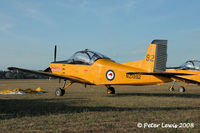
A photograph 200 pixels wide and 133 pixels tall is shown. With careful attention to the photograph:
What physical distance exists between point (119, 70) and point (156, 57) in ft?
7.20

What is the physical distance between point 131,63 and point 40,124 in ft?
29.9

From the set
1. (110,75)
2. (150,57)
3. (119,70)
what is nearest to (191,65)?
(150,57)

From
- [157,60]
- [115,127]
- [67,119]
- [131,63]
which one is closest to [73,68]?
[131,63]

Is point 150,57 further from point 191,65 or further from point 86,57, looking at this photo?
point 191,65

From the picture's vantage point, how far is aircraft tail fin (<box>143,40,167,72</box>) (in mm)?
12172

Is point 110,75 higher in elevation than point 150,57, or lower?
lower

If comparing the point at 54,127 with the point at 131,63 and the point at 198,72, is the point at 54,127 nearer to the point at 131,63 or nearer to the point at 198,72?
the point at 131,63

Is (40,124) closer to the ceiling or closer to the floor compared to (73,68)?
closer to the floor

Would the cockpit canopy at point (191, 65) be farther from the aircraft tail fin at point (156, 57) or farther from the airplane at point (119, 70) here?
the aircraft tail fin at point (156, 57)

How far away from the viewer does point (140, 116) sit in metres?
6.14

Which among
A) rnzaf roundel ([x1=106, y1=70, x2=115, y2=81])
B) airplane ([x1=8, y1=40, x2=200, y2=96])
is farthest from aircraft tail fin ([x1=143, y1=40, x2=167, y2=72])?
rnzaf roundel ([x1=106, y1=70, x2=115, y2=81])

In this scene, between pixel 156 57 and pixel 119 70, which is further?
pixel 119 70

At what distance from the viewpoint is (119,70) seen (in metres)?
12.4

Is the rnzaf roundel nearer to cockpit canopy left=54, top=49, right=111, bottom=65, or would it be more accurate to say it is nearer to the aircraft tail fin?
cockpit canopy left=54, top=49, right=111, bottom=65
